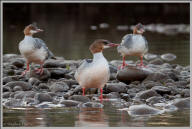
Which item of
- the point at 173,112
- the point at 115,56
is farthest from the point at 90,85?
the point at 115,56

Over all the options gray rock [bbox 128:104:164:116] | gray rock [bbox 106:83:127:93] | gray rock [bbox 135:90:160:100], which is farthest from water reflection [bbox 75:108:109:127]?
gray rock [bbox 106:83:127:93]

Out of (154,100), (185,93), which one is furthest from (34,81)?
(185,93)

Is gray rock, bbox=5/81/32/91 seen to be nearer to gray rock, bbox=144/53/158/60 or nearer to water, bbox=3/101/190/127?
water, bbox=3/101/190/127

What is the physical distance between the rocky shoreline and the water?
30 cm

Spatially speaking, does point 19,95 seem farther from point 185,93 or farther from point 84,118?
point 185,93

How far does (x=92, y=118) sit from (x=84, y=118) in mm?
128

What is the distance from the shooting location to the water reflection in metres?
7.22

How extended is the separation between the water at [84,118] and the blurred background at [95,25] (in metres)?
7.32

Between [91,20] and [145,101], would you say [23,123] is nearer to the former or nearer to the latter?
[145,101]

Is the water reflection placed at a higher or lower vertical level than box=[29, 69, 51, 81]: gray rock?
lower

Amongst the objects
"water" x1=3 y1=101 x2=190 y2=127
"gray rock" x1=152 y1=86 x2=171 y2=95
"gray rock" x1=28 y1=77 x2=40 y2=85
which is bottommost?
"water" x1=3 y1=101 x2=190 y2=127

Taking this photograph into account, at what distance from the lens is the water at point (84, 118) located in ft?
23.7

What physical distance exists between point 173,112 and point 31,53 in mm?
4936

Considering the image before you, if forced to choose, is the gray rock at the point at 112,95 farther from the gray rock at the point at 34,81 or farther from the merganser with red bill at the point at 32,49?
the merganser with red bill at the point at 32,49
